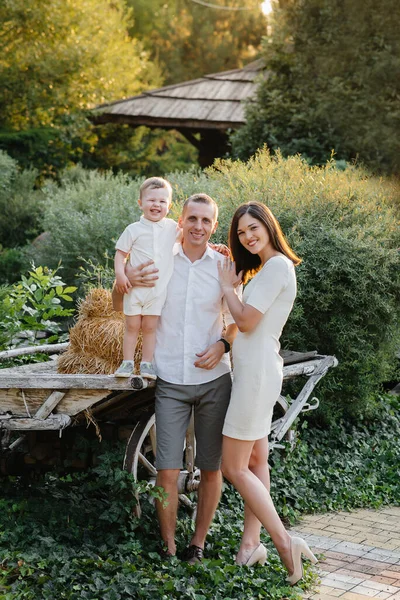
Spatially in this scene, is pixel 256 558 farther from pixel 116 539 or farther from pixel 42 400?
pixel 42 400

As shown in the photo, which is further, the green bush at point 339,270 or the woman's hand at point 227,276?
the green bush at point 339,270

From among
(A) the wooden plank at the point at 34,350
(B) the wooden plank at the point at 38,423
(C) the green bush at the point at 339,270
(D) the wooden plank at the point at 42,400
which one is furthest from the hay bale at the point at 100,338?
(C) the green bush at the point at 339,270

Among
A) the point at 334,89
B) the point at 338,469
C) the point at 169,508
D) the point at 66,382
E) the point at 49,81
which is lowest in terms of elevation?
the point at 338,469

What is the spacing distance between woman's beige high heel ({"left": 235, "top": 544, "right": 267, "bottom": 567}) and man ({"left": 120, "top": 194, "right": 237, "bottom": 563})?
27 cm

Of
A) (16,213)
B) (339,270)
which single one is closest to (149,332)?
(339,270)

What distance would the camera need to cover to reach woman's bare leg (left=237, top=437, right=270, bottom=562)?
4621mm

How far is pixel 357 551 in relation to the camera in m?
5.27

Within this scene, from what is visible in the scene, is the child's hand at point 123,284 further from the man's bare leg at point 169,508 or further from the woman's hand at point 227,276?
the man's bare leg at point 169,508

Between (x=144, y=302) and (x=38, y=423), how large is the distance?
0.86 metres

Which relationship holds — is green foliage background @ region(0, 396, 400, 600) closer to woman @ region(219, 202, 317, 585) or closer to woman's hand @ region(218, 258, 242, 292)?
woman @ region(219, 202, 317, 585)

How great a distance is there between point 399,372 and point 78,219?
4.42m

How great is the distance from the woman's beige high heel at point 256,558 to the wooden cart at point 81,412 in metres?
0.69

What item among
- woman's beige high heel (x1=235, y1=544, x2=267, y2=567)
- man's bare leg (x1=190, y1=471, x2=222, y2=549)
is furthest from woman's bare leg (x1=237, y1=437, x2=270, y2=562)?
man's bare leg (x1=190, y1=471, x2=222, y2=549)

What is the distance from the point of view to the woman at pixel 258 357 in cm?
430
